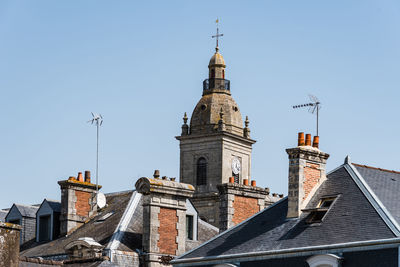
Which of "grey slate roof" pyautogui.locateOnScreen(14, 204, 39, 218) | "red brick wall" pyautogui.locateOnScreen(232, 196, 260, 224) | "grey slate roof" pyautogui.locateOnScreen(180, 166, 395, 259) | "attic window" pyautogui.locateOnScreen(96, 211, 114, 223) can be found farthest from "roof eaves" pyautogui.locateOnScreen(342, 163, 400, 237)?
"grey slate roof" pyautogui.locateOnScreen(14, 204, 39, 218)

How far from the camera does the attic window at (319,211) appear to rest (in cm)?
2719

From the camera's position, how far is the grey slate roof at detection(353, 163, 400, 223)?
26281 mm

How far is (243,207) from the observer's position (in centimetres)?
3669

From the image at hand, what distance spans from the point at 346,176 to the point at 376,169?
42.7 inches

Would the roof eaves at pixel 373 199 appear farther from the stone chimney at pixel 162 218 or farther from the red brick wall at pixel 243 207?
the stone chimney at pixel 162 218

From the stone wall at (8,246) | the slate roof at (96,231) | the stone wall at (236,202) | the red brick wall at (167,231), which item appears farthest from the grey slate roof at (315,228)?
the stone wall at (8,246)

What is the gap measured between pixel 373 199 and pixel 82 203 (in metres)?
16.5

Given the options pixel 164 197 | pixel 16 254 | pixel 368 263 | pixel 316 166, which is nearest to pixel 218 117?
pixel 164 197

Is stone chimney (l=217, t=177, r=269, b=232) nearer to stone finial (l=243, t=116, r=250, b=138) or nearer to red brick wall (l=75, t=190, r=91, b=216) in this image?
red brick wall (l=75, t=190, r=91, b=216)

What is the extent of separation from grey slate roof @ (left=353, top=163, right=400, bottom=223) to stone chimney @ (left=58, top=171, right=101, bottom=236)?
48.0 ft

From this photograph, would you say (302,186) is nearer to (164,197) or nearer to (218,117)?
(164,197)

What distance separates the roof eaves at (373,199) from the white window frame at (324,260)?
1575 mm

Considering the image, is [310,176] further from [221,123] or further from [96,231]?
[221,123]

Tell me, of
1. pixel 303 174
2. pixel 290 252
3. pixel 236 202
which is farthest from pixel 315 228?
pixel 236 202
